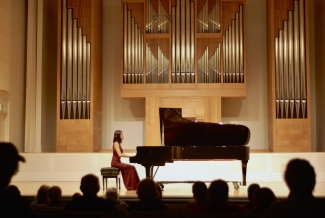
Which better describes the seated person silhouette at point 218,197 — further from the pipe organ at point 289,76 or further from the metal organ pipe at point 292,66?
the metal organ pipe at point 292,66

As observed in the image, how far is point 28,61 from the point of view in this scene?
37.1 ft

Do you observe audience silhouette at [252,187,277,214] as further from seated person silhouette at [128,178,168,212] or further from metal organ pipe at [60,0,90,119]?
metal organ pipe at [60,0,90,119]

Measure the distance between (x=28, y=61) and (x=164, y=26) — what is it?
10.2 ft

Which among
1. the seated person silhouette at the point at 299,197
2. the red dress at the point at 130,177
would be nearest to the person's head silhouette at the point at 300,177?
the seated person silhouette at the point at 299,197

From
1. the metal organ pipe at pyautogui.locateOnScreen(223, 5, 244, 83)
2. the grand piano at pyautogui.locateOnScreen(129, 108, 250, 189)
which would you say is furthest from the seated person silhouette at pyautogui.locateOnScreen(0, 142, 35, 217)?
the metal organ pipe at pyautogui.locateOnScreen(223, 5, 244, 83)

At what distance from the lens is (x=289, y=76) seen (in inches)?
442

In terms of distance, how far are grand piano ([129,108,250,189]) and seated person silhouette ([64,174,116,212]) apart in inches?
156

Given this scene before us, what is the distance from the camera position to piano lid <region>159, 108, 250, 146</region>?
25.3 ft

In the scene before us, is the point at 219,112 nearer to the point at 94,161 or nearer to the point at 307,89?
the point at 307,89

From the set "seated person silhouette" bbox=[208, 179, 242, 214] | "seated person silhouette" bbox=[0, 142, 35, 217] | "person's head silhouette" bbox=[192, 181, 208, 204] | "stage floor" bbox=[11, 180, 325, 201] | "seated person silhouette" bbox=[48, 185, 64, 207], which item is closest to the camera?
"seated person silhouette" bbox=[0, 142, 35, 217]

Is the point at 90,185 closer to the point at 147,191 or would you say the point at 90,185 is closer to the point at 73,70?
the point at 147,191

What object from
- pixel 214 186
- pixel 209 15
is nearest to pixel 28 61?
pixel 209 15

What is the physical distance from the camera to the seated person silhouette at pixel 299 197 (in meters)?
2.50

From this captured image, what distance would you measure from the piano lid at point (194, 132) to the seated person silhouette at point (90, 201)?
4.24 meters
